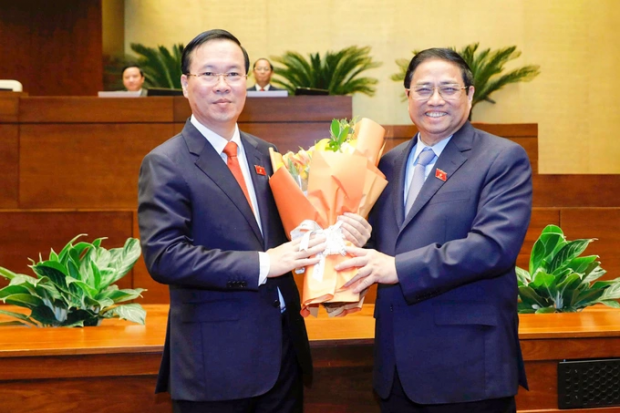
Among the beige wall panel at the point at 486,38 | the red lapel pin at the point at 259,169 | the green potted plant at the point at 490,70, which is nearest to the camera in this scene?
the red lapel pin at the point at 259,169

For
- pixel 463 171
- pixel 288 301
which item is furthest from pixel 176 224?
pixel 463 171

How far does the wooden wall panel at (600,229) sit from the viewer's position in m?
5.05

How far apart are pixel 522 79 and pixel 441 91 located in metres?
6.46

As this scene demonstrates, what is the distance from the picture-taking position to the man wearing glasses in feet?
5.87

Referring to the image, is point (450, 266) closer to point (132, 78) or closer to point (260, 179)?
point (260, 179)

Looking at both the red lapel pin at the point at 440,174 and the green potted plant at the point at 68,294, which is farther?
the green potted plant at the point at 68,294

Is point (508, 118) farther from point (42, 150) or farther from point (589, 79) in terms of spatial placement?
point (42, 150)

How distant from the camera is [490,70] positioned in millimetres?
7695

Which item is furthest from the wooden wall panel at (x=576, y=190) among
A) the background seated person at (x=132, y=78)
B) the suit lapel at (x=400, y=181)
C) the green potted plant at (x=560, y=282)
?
the background seated person at (x=132, y=78)

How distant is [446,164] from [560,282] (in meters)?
1.12

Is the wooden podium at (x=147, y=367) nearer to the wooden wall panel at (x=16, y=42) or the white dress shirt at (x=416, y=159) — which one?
the white dress shirt at (x=416, y=159)

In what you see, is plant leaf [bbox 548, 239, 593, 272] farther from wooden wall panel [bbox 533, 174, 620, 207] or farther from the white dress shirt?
wooden wall panel [bbox 533, 174, 620, 207]

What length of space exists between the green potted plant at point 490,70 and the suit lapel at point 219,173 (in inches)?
234

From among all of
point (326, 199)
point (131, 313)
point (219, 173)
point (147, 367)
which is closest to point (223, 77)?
point (219, 173)
